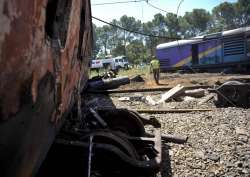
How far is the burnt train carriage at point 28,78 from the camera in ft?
5.35

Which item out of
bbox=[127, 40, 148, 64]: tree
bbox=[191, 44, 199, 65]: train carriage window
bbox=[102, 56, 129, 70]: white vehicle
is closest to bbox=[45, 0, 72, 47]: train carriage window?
bbox=[191, 44, 199, 65]: train carriage window

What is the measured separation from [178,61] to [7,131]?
25.6 meters

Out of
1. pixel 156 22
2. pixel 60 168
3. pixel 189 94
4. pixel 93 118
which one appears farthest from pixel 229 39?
pixel 156 22

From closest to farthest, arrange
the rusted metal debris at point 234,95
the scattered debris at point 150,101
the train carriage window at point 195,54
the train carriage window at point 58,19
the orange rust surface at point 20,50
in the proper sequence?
the orange rust surface at point 20,50 < the train carriage window at point 58,19 < the rusted metal debris at point 234,95 < the scattered debris at point 150,101 < the train carriage window at point 195,54

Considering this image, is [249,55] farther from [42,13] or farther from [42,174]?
[42,13]

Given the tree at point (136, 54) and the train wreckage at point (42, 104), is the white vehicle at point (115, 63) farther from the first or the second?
the train wreckage at point (42, 104)

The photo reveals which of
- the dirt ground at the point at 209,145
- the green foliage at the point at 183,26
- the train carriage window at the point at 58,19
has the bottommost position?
the dirt ground at the point at 209,145

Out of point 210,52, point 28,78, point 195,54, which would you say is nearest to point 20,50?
point 28,78

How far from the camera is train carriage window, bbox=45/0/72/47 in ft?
7.61

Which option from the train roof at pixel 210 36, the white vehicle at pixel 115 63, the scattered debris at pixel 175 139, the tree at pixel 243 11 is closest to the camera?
the scattered debris at pixel 175 139

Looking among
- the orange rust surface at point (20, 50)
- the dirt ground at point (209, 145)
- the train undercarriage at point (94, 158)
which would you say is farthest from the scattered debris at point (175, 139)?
the orange rust surface at point (20, 50)

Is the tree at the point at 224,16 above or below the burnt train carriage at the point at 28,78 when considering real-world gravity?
above

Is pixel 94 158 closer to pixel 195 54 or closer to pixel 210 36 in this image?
pixel 210 36

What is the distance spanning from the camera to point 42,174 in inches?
156
